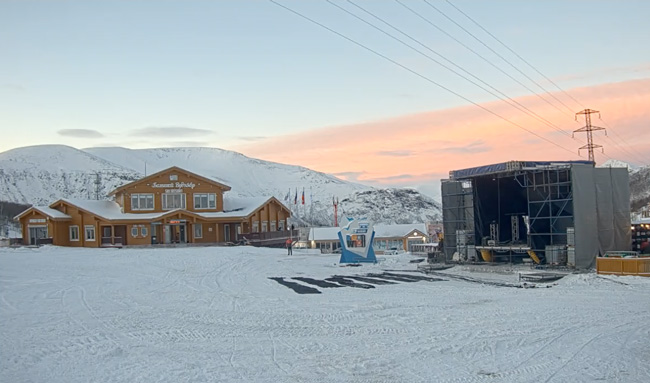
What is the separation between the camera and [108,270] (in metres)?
25.5

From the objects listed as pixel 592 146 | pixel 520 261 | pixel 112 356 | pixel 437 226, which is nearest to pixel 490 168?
pixel 520 261

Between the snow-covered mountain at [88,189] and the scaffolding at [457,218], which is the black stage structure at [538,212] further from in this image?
the snow-covered mountain at [88,189]

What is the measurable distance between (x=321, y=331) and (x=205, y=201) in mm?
37628

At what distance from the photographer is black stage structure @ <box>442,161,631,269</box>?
2462cm

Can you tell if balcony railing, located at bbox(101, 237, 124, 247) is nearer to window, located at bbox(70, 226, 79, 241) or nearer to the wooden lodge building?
the wooden lodge building

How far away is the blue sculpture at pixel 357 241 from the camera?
103 ft

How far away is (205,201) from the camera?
48.7m

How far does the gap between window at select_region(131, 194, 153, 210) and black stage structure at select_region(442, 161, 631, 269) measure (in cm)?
2436

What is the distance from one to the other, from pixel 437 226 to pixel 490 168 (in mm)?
54025

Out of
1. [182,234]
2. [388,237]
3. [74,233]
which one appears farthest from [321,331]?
[388,237]

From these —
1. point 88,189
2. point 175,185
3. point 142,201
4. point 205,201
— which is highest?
point 88,189

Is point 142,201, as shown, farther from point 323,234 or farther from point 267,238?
point 323,234

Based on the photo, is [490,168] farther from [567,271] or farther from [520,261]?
[567,271]

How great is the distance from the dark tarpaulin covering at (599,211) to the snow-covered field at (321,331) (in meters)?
3.34
